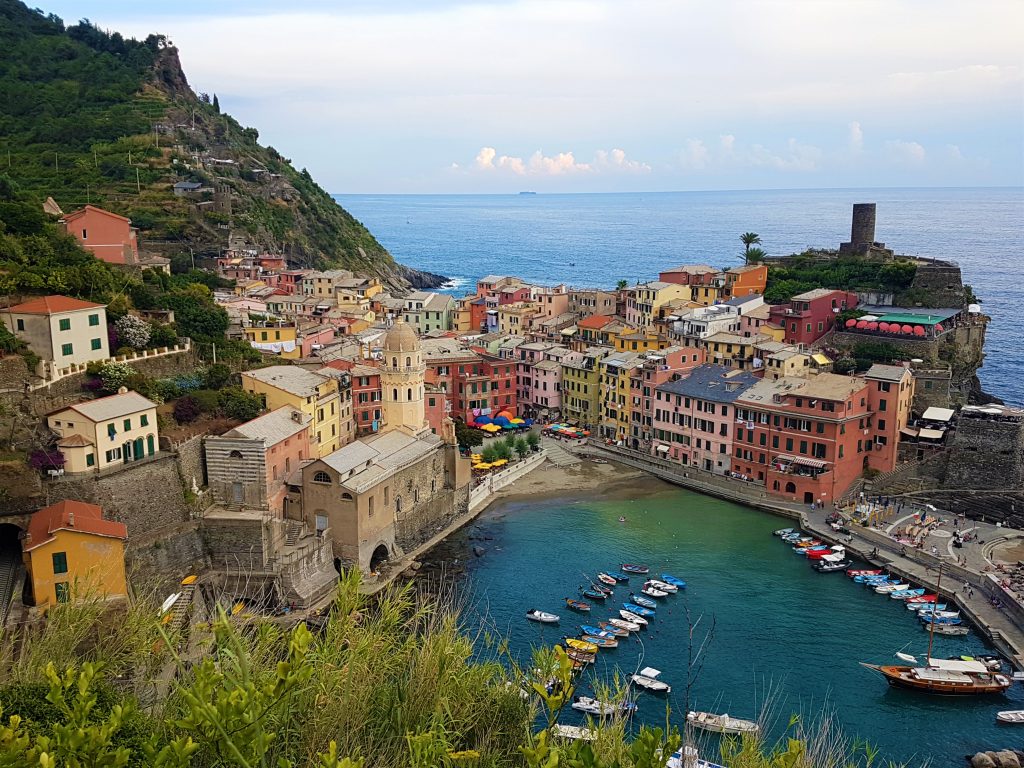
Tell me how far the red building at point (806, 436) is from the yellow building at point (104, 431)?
31361 mm

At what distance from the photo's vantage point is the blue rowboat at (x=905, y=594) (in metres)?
38.1

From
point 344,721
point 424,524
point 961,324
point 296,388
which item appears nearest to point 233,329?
point 296,388

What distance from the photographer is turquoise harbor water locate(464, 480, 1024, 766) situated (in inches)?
1201

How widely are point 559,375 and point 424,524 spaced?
70.1 ft

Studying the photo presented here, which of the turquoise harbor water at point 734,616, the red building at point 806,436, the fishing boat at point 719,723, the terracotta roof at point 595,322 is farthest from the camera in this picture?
the terracotta roof at point 595,322

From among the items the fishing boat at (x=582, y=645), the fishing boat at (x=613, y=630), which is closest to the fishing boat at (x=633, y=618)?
the fishing boat at (x=613, y=630)

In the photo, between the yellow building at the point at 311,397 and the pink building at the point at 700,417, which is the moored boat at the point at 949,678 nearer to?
the pink building at the point at 700,417

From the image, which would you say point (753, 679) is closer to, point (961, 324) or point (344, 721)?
point (344, 721)

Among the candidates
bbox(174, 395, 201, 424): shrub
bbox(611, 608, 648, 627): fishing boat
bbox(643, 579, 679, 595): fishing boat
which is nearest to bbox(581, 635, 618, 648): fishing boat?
bbox(611, 608, 648, 627): fishing boat

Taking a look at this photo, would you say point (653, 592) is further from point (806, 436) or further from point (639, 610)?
point (806, 436)

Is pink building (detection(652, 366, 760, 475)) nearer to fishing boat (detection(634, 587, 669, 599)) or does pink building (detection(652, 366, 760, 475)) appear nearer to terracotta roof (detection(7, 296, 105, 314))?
fishing boat (detection(634, 587, 669, 599))

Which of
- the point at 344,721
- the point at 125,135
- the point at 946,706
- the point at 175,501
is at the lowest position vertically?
the point at 946,706

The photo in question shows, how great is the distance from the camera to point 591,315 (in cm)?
7425

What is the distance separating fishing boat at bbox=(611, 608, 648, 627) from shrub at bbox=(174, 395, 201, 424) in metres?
20.0
